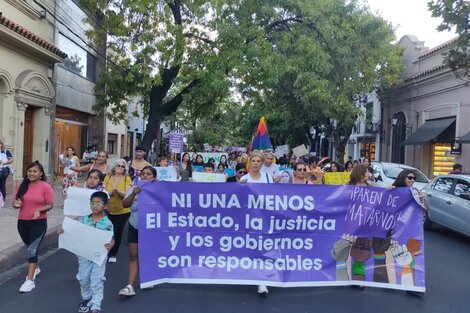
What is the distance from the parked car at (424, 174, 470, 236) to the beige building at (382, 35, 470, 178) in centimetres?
723

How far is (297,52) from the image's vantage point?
15453 mm

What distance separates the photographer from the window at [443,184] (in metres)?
10.3

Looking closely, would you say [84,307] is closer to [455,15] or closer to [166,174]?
[166,174]

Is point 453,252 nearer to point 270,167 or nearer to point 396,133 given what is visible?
point 270,167

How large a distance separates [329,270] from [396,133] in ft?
74.7

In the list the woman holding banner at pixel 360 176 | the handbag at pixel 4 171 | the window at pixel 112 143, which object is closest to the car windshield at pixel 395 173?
the woman holding banner at pixel 360 176

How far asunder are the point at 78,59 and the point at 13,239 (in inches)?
512

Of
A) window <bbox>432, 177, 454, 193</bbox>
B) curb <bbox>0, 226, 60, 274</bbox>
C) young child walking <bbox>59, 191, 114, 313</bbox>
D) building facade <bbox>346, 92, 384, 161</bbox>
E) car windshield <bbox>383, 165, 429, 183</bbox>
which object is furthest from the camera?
building facade <bbox>346, 92, 384, 161</bbox>

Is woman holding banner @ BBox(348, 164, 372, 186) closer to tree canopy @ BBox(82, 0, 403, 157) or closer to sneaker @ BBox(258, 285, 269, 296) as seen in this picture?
sneaker @ BBox(258, 285, 269, 296)

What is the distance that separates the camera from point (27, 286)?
5414mm

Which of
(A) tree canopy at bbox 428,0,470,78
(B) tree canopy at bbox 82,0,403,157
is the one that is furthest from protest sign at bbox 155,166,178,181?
(A) tree canopy at bbox 428,0,470,78

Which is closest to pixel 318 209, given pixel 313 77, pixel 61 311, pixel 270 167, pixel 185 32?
pixel 270 167

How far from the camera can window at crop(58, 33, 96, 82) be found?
17.5 m

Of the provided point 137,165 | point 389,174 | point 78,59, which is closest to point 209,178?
point 137,165
